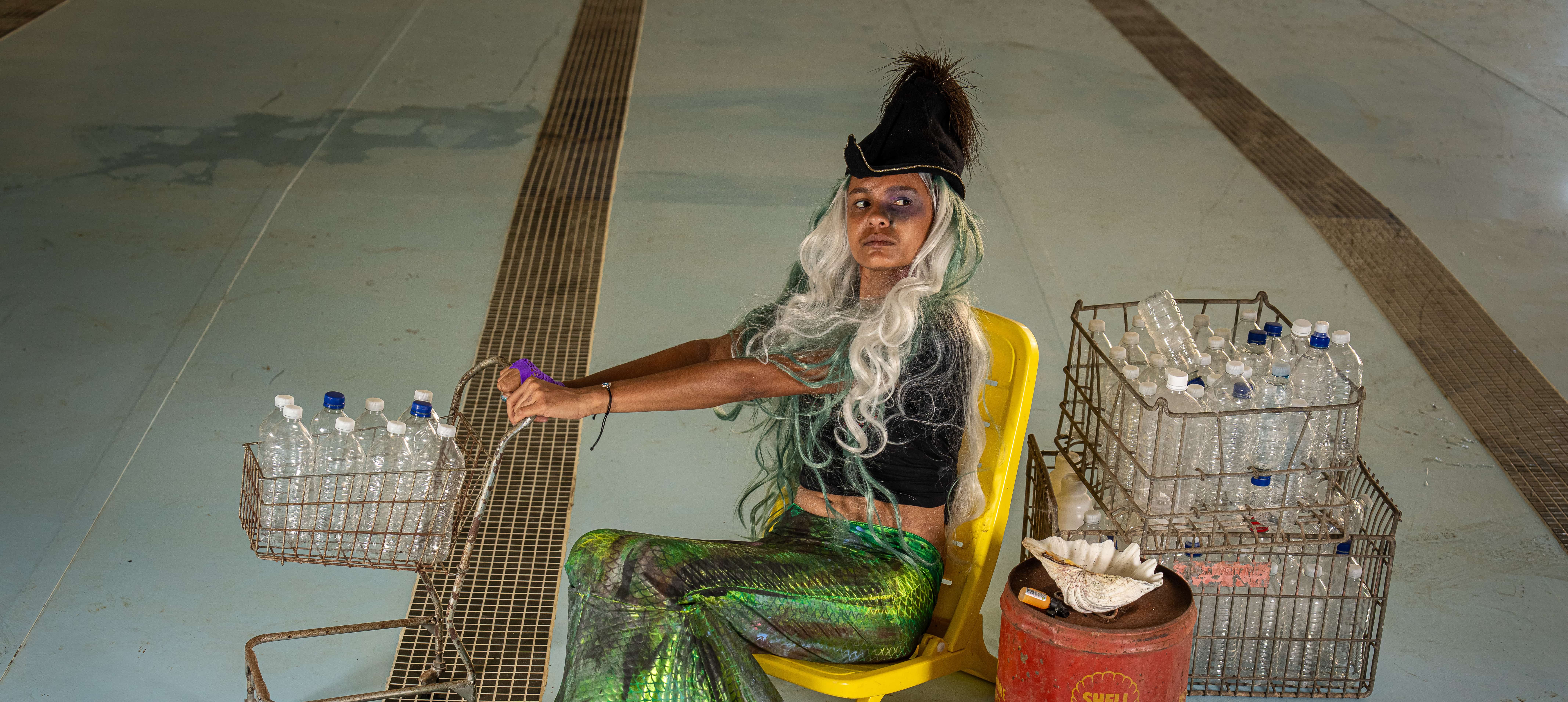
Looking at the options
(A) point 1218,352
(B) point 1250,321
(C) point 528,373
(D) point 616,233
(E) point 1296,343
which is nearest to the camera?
(C) point 528,373

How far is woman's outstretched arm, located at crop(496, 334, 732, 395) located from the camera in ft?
8.16

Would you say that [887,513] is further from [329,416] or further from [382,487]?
[329,416]

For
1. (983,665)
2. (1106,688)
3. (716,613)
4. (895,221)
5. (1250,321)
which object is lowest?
(983,665)

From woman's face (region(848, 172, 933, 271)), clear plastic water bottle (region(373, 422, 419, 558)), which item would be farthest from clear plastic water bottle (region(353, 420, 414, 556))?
woman's face (region(848, 172, 933, 271))

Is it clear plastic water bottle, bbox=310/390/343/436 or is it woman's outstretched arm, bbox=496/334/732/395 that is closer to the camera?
clear plastic water bottle, bbox=310/390/343/436

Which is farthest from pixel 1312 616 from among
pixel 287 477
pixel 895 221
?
pixel 287 477

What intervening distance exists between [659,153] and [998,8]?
3.98 metres

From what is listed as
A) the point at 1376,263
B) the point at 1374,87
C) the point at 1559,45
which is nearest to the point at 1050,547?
the point at 1376,263

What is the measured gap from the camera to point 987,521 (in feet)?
8.53

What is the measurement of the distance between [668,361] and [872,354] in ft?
1.67

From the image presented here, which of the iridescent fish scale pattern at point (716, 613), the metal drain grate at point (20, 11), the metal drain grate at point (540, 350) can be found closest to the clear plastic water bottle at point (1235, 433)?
the iridescent fish scale pattern at point (716, 613)

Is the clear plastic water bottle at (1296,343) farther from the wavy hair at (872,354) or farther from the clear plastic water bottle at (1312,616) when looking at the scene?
the wavy hair at (872,354)

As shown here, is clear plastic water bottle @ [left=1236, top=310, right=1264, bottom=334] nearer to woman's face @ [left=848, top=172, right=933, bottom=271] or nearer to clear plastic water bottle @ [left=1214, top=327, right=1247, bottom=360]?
clear plastic water bottle @ [left=1214, top=327, right=1247, bottom=360]

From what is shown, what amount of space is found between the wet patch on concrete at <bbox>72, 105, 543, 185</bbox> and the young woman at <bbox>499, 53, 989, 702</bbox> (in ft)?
14.2
